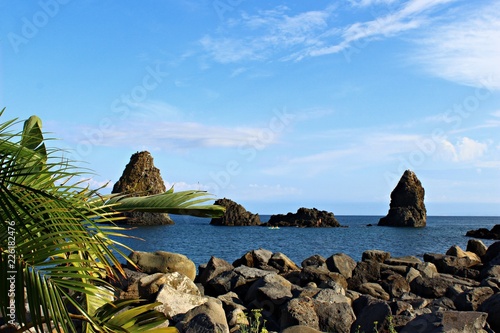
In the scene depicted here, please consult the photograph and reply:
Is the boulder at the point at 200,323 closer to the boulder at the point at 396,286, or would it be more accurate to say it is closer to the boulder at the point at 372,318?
the boulder at the point at 372,318

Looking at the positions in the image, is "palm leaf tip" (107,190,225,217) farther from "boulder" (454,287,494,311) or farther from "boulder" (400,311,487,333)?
"boulder" (454,287,494,311)

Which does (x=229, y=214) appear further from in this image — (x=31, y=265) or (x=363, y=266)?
(x=31, y=265)

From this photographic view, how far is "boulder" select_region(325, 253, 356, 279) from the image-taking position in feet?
59.7

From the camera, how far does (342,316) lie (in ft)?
34.2

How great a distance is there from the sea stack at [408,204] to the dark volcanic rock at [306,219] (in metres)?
11.5

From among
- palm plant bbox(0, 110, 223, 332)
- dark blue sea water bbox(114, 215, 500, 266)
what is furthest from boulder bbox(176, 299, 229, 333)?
dark blue sea water bbox(114, 215, 500, 266)

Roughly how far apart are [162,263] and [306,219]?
9322 centimetres

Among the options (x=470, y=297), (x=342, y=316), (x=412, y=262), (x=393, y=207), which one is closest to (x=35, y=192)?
(x=342, y=316)

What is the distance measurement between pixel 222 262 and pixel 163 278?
18.0 ft

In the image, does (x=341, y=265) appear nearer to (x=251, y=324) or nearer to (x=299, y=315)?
(x=299, y=315)

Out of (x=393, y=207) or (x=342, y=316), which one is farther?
(x=393, y=207)

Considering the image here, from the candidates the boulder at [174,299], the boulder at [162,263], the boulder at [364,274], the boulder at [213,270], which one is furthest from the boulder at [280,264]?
the boulder at [174,299]

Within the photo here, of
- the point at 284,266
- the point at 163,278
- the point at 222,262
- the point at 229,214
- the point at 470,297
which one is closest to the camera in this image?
the point at 163,278

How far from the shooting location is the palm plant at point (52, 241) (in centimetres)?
399
